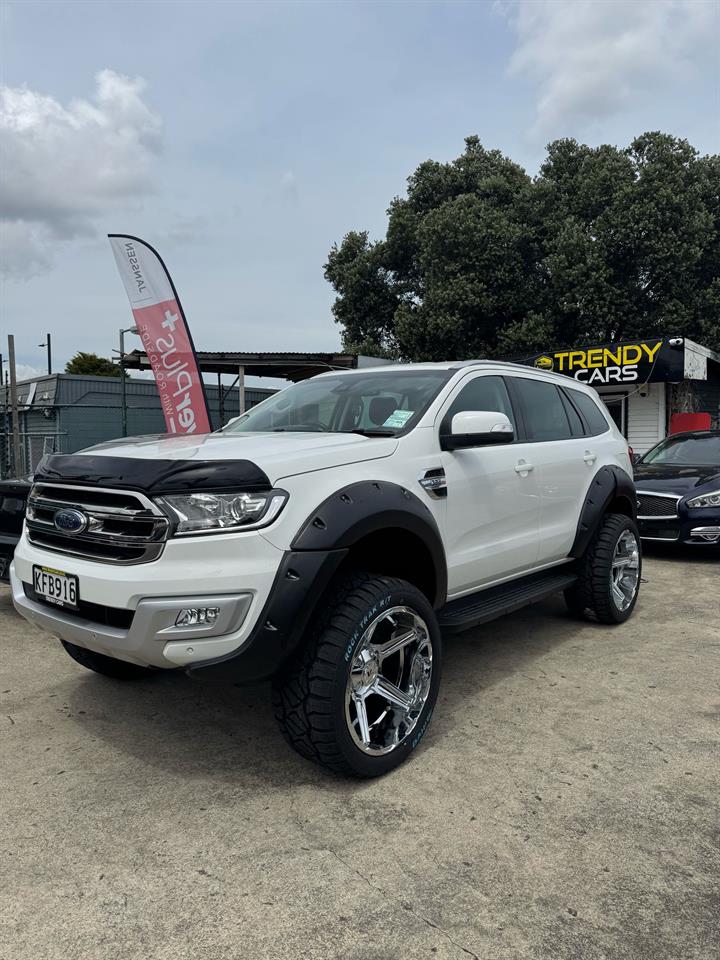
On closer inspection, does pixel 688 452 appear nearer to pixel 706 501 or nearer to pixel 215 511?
pixel 706 501

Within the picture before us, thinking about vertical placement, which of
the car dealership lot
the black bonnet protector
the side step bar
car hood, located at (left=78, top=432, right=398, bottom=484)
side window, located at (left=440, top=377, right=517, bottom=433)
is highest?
side window, located at (left=440, top=377, right=517, bottom=433)

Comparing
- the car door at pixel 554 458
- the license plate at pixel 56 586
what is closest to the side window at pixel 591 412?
the car door at pixel 554 458

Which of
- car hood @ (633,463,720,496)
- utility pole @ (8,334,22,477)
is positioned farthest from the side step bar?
utility pole @ (8,334,22,477)

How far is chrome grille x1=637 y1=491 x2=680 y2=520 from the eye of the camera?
7.39 meters

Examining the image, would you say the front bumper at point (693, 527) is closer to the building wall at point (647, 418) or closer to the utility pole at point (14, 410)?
the building wall at point (647, 418)

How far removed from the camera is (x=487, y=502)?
3645mm

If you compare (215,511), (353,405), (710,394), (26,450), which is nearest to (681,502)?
(353,405)

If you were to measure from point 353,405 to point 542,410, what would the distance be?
1.39 meters

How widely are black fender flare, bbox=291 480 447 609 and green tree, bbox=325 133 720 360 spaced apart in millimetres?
18260

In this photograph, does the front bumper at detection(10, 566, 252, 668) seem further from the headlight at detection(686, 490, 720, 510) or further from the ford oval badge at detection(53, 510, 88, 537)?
the headlight at detection(686, 490, 720, 510)

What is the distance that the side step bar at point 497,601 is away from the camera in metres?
3.38

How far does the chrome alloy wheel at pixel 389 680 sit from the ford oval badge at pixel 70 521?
117 centimetres

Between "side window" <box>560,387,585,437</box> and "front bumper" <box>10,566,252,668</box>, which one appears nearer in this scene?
"front bumper" <box>10,566,252,668</box>

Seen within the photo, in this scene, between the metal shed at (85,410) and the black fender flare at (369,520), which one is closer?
the black fender flare at (369,520)
